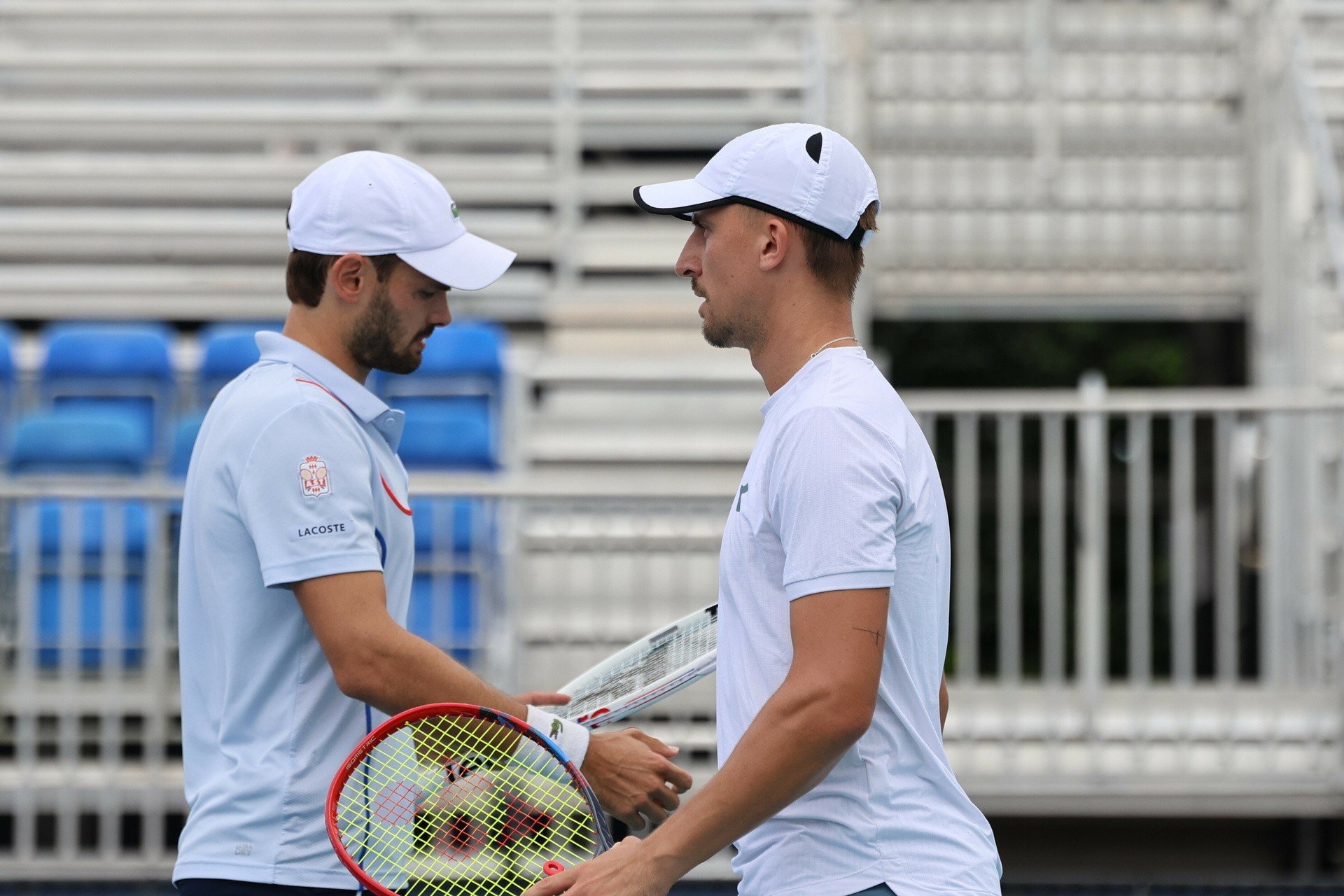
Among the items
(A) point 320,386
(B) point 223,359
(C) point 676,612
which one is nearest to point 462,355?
(B) point 223,359

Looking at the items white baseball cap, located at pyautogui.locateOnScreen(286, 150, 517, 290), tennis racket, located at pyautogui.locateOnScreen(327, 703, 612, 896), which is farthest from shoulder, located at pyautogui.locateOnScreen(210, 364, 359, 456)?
tennis racket, located at pyautogui.locateOnScreen(327, 703, 612, 896)

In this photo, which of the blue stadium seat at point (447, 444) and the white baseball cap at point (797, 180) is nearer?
the white baseball cap at point (797, 180)

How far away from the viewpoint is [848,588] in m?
1.90

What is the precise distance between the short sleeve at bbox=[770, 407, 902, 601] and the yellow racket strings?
19.6 inches

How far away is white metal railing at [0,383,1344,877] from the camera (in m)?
5.62

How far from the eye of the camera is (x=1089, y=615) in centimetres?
581

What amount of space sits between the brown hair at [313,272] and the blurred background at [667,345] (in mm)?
3033

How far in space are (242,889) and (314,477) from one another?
0.57 m

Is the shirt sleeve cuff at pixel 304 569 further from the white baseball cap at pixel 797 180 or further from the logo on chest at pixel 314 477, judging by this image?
the white baseball cap at pixel 797 180

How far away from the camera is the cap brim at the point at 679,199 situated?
2143mm

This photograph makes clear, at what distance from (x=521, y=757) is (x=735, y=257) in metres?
0.74

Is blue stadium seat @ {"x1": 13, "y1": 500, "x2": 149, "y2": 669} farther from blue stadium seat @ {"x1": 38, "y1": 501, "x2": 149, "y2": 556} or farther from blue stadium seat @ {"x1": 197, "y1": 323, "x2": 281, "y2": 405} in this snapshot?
blue stadium seat @ {"x1": 197, "y1": 323, "x2": 281, "y2": 405}

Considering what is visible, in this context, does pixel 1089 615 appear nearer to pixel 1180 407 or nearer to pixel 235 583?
pixel 1180 407

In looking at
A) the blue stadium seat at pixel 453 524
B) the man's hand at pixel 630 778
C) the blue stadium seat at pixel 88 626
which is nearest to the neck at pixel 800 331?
the man's hand at pixel 630 778
